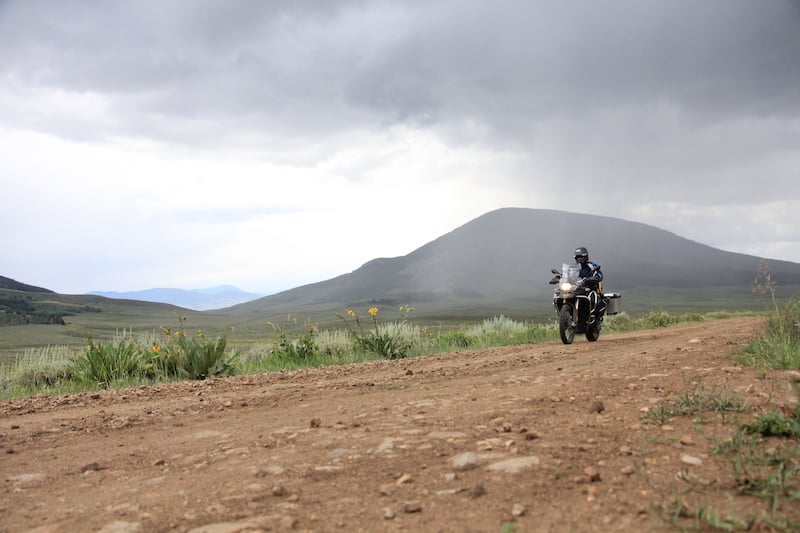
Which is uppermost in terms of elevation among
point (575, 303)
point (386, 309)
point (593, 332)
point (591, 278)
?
point (386, 309)

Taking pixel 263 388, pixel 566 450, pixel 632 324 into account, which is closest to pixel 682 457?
pixel 566 450

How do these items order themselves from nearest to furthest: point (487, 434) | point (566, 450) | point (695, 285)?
point (566, 450)
point (487, 434)
point (695, 285)

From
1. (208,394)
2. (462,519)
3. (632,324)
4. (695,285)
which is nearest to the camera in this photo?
Result: (462,519)

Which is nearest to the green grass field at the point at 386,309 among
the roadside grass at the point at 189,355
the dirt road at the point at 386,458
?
the roadside grass at the point at 189,355

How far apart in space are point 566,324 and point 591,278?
4.61ft

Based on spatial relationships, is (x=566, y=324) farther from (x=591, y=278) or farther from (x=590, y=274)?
(x=590, y=274)

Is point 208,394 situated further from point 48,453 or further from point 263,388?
point 48,453

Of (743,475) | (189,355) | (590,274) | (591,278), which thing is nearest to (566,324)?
(591,278)

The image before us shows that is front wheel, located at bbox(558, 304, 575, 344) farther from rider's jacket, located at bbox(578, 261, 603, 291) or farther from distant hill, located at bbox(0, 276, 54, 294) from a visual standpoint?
distant hill, located at bbox(0, 276, 54, 294)

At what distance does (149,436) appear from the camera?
567 centimetres

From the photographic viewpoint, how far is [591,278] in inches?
598

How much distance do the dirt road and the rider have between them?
7687mm

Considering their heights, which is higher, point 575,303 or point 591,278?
point 591,278

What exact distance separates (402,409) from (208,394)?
3344mm
